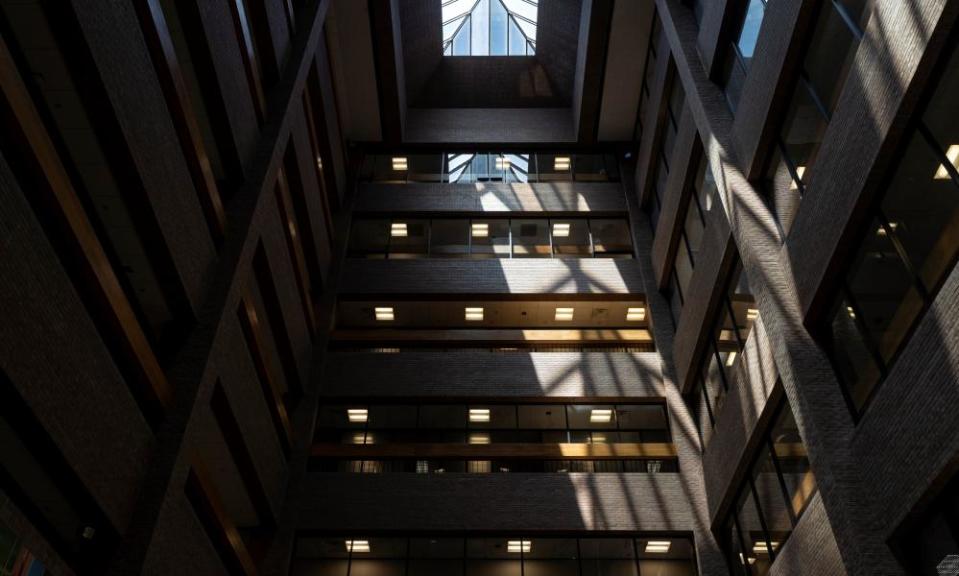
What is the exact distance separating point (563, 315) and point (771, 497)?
42.5 ft

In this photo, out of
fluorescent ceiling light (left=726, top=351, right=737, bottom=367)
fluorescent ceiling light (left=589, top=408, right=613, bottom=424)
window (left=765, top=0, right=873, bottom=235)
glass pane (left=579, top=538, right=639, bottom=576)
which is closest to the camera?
window (left=765, top=0, right=873, bottom=235)

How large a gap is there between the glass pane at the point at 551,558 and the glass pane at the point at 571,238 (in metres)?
12.2

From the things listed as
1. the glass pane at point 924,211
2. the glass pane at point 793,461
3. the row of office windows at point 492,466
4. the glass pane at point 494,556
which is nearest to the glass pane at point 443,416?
the row of office windows at point 492,466

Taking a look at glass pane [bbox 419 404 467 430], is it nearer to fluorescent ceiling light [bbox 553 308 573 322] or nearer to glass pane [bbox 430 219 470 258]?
fluorescent ceiling light [bbox 553 308 573 322]

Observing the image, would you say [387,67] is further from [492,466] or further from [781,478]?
[781,478]

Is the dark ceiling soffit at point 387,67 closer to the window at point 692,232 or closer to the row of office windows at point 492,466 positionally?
the window at point 692,232

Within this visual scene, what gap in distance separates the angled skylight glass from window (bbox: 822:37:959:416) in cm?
2597

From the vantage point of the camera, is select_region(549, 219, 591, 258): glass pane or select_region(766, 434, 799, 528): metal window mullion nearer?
select_region(766, 434, 799, 528): metal window mullion

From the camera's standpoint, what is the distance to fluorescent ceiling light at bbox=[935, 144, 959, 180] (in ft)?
35.8

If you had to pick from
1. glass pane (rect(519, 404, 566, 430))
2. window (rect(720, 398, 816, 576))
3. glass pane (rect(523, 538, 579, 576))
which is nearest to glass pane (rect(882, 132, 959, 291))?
window (rect(720, 398, 816, 576))

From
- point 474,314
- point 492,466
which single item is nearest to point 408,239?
point 474,314

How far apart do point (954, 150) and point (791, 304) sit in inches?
202

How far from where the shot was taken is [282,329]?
23219 mm

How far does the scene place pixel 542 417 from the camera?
2491 centimetres
